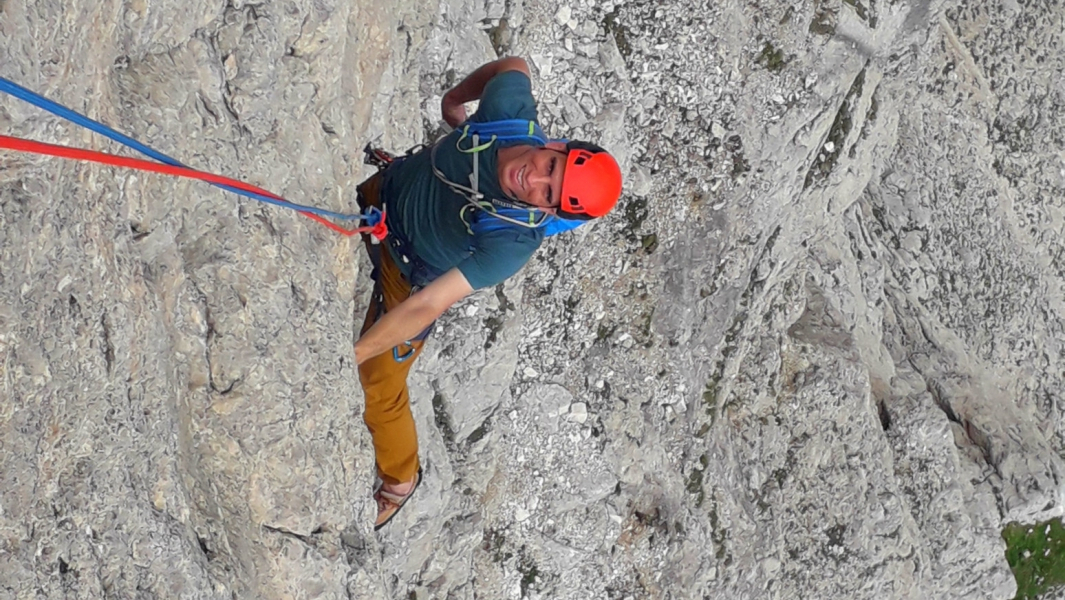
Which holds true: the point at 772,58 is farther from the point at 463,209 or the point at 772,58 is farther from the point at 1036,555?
the point at 1036,555

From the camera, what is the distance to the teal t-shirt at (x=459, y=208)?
596 centimetres

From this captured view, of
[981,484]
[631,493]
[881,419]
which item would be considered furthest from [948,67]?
[631,493]

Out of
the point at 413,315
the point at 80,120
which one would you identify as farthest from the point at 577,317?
the point at 80,120

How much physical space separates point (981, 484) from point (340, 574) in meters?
12.7

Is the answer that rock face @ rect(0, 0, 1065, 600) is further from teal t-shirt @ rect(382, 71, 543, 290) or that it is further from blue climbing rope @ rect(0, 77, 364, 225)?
teal t-shirt @ rect(382, 71, 543, 290)

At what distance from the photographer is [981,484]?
564 inches

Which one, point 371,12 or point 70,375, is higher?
point 371,12

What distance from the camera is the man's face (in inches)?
225

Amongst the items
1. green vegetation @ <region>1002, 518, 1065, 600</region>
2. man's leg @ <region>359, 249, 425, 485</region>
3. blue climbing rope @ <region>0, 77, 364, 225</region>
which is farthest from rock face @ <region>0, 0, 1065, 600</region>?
green vegetation @ <region>1002, 518, 1065, 600</region>

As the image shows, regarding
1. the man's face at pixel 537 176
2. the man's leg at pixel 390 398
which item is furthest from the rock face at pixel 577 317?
the man's face at pixel 537 176

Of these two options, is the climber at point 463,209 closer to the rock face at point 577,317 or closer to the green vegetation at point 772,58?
the rock face at point 577,317

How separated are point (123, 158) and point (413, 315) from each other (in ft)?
9.71

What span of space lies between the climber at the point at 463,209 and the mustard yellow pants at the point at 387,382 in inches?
0.4

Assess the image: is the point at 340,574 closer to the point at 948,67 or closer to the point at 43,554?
the point at 43,554
